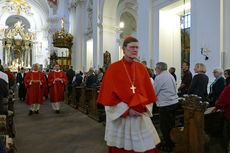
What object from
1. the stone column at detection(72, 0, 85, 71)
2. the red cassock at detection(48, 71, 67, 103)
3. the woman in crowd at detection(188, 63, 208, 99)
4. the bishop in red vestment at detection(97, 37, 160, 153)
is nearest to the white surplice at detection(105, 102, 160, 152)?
the bishop in red vestment at detection(97, 37, 160, 153)

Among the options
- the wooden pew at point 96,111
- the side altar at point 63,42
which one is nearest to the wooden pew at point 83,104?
the wooden pew at point 96,111

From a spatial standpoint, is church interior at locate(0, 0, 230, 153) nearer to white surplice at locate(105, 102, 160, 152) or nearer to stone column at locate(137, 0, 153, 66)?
stone column at locate(137, 0, 153, 66)

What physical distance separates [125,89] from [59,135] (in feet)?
11.2

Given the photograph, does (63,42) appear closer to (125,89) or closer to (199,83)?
(199,83)

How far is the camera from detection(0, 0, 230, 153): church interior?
3568mm

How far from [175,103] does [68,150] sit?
243 cm

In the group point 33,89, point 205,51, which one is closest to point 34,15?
point 33,89

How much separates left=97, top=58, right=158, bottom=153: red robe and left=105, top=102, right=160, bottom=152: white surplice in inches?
3.1

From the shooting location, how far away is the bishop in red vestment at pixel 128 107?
1911 mm

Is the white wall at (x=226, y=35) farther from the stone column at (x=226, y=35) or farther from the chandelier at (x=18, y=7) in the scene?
the chandelier at (x=18, y=7)

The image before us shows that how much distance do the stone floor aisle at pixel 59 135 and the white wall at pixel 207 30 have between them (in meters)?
4.17

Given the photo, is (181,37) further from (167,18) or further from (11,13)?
(11,13)

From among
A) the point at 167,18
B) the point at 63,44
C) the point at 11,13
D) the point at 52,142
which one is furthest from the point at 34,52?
the point at 52,142

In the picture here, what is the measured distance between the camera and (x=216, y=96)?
434cm
